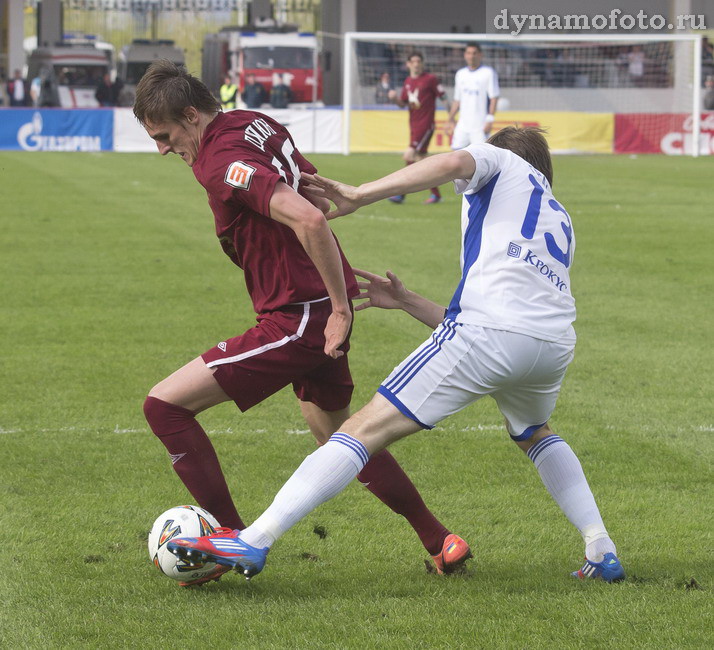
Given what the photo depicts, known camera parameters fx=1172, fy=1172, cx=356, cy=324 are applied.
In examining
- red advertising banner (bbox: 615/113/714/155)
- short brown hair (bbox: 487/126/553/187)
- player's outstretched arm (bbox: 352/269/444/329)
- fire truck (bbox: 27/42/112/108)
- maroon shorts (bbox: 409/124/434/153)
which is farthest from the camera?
fire truck (bbox: 27/42/112/108)

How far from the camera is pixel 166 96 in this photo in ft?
12.8

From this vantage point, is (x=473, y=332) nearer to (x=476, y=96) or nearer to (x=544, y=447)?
(x=544, y=447)

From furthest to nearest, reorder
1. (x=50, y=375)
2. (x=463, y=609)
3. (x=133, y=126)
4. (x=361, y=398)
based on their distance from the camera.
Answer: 1. (x=133, y=126)
2. (x=50, y=375)
3. (x=361, y=398)
4. (x=463, y=609)

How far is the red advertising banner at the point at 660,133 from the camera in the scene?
2942 cm

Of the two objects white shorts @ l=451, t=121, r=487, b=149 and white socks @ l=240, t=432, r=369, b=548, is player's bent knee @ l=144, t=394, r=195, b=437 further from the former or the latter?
white shorts @ l=451, t=121, r=487, b=149

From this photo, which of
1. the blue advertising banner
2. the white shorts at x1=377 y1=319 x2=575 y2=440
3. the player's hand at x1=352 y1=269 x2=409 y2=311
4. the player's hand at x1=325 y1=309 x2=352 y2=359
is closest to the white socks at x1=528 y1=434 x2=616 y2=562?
the white shorts at x1=377 y1=319 x2=575 y2=440

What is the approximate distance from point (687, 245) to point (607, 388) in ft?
21.1

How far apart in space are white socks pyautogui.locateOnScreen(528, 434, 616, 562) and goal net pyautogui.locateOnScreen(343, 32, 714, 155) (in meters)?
25.6

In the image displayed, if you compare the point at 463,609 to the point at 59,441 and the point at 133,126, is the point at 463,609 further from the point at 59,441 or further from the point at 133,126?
the point at 133,126

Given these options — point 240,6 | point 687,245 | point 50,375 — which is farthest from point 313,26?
point 50,375

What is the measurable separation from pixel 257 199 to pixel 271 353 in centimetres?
57

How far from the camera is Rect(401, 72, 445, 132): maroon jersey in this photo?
728 inches

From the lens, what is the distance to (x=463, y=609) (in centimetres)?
382

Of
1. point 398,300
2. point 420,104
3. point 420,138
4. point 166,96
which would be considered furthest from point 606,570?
point 420,104
